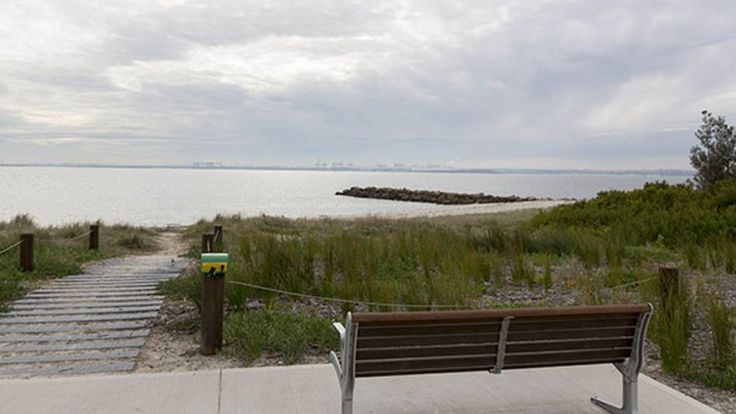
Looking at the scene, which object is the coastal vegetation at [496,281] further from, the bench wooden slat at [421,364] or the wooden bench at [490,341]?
the bench wooden slat at [421,364]

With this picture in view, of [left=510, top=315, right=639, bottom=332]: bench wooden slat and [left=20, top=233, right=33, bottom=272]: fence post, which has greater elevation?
[left=510, top=315, right=639, bottom=332]: bench wooden slat

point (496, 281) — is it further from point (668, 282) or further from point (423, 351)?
point (423, 351)

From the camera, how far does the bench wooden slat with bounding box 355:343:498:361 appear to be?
11.0 ft

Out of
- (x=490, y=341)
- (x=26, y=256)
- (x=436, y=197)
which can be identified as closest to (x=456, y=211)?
(x=436, y=197)

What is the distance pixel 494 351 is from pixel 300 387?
146 centimetres

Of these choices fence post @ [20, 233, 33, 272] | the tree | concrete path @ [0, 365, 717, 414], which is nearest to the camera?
concrete path @ [0, 365, 717, 414]

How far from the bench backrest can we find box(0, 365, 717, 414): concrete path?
0.50 meters

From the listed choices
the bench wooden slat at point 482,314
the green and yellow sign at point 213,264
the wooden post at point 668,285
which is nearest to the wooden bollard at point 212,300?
the green and yellow sign at point 213,264

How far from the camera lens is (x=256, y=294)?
7.04m

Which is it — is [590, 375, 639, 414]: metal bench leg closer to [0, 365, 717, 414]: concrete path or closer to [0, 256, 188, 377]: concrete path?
[0, 365, 717, 414]: concrete path

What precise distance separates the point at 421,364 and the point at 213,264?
217cm

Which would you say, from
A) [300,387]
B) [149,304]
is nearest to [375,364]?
[300,387]

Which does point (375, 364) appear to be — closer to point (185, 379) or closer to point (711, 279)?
point (185, 379)

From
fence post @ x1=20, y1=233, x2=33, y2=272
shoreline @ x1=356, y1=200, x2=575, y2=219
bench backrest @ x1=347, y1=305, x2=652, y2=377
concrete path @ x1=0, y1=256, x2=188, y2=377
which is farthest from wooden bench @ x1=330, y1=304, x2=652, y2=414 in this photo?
shoreline @ x1=356, y1=200, x2=575, y2=219
